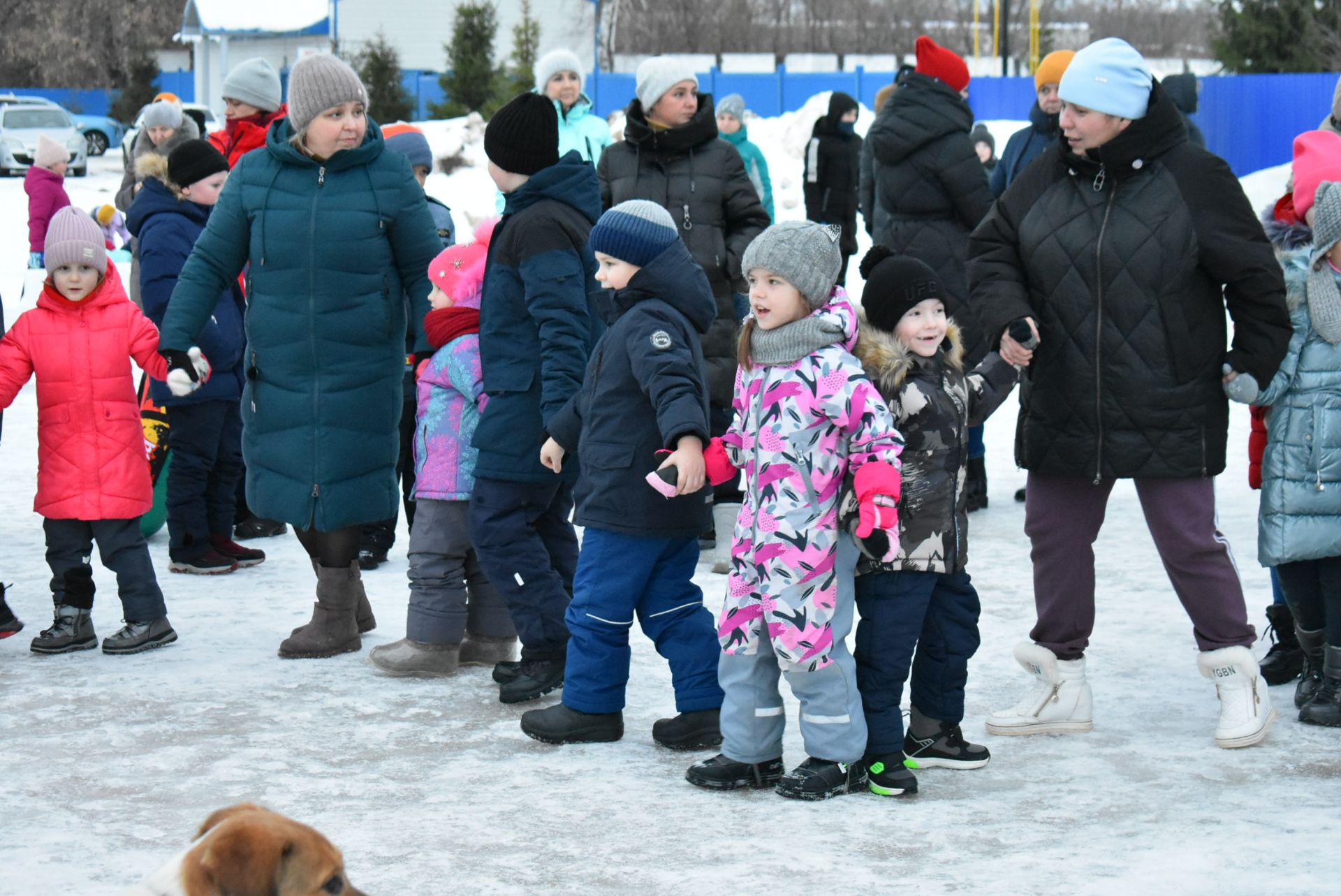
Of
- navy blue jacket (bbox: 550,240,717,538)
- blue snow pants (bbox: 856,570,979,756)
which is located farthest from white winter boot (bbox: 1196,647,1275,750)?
navy blue jacket (bbox: 550,240,717,538)

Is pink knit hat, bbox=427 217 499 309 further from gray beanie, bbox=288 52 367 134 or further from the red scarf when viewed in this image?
gray beanie, bbox=288 52 367 134

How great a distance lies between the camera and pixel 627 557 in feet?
14.7

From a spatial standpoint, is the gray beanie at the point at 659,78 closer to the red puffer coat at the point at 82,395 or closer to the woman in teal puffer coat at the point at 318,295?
the woman in teal puffer coat at the point at 318,295

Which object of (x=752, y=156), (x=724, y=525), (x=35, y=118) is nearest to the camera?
(x=724, y=525)

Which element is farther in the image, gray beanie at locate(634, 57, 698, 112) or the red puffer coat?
gray beanie at locate(634, 57, 698, 112)

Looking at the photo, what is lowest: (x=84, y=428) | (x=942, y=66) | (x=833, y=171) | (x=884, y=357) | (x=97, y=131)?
(x=84, y=428)

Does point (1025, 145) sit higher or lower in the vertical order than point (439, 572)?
higher

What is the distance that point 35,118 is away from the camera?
33.4 metres

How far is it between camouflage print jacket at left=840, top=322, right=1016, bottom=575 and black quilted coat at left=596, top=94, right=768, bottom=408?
8.55 ft

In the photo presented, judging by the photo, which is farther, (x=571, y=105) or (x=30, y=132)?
(x=30, y=132)

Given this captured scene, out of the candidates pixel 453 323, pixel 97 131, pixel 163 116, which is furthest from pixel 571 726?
pixel 97 131

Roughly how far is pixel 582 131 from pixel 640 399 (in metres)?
3.53

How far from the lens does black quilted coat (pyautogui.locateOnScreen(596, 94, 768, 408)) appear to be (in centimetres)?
683

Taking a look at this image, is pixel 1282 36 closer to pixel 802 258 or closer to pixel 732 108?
pixel 732 108
